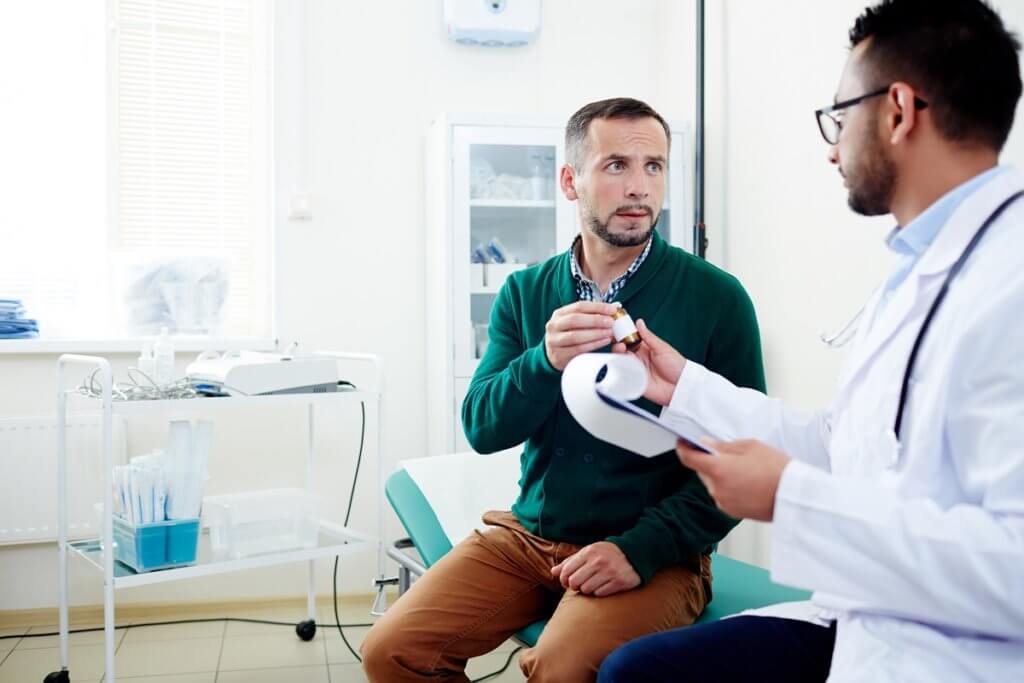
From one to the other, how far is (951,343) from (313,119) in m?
2.70

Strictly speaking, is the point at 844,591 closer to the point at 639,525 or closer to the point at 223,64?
the point at 639,525

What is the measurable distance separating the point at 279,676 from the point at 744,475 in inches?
82.0

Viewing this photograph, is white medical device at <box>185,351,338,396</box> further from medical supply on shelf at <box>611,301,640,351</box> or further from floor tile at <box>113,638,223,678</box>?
medical supply on shelf at <box>611,301,640,351</box>

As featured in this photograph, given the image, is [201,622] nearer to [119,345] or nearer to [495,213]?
[119,345]

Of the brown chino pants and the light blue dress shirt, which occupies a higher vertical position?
the light blue dress shirt

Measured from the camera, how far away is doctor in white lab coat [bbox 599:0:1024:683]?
90 centimetres

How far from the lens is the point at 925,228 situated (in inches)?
43.1

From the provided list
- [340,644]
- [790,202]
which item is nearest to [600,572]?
[790,202]

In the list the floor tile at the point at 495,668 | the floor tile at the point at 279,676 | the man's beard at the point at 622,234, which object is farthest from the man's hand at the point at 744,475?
the floor tile at the point at 279,676

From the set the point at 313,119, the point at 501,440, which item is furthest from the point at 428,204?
the point at 501,440

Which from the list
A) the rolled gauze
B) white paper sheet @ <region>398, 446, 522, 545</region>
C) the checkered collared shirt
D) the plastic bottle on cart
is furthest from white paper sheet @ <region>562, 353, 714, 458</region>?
the plastic bottle on cart

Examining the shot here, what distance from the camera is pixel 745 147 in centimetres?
288

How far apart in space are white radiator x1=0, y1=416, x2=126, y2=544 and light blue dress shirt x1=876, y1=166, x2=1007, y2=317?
2575 millimetres

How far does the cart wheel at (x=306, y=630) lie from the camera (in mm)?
2914
